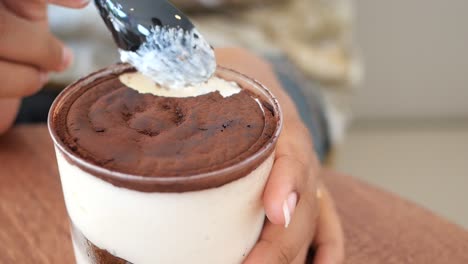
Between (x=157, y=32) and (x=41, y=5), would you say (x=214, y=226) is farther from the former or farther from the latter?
(x=41, y=5)

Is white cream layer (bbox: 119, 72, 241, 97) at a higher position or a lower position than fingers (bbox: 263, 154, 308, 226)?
higher

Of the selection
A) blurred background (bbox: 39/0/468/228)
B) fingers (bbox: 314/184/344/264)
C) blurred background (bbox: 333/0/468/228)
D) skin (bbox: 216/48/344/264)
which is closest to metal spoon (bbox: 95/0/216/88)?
skin (bbox: 216/48/344/264)

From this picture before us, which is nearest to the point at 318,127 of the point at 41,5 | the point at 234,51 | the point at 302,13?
the point at 234,51

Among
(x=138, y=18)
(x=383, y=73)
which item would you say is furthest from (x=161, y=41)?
(x=383, y=73)

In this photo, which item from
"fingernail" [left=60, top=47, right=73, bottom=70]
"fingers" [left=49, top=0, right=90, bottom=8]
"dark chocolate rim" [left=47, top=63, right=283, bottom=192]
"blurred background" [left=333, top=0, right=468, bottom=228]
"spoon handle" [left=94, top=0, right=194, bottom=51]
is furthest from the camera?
"blurred background" [left=333, top=0, right=468, bottom=228]

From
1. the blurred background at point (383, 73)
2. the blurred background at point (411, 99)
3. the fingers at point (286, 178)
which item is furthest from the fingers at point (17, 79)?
the blurred background at point (411, 99)

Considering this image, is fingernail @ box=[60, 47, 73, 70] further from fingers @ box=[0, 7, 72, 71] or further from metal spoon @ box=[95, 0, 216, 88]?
metal spoon @ box=[95, 0, 216, 88]

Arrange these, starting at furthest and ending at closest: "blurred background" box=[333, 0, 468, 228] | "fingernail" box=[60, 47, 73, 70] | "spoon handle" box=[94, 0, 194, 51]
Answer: "blurred background" box=[333, 0, 468, 228] → "fingernail" box=[60, 47, 73, 70] → "spoon handle" box=[94, 0, 194, 51]
